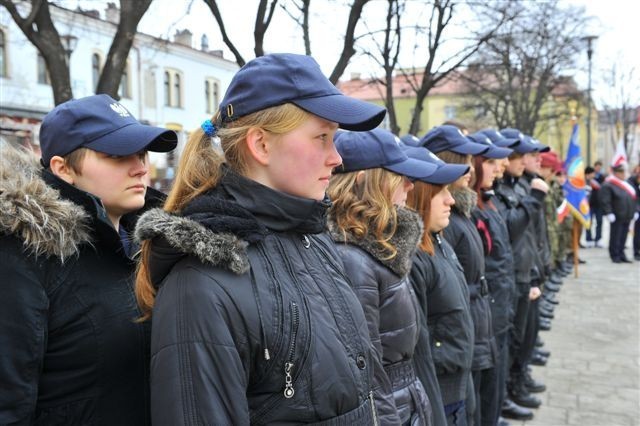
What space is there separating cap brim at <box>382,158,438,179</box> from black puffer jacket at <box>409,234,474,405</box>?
1.37 feet

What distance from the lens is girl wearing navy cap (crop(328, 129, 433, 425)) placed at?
7.74 ft

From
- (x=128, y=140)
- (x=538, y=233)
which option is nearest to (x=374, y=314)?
(x=128, y=140)

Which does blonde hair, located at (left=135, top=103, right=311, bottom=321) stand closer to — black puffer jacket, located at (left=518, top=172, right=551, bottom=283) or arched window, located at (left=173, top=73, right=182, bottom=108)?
black puffer jacket, located at (left=518, top=172, right=551, bottom=283)

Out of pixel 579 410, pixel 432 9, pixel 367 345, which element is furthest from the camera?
pixel 432 9

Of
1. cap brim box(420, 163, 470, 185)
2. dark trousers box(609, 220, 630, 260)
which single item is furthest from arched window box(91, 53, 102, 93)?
cap brim box(420, 163, 470, 185)

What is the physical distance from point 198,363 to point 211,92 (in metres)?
35.4

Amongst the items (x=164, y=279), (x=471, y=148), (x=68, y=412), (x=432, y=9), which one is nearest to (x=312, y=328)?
(x=164, y=279)

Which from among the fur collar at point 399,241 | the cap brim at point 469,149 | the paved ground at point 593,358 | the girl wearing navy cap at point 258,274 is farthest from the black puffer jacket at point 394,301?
the paved ground at point 593,358

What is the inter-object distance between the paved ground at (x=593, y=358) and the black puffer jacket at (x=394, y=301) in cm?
308

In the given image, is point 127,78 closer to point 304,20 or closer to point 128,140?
point 304,20

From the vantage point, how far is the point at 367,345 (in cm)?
171

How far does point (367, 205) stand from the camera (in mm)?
2650

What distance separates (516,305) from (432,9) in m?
6.14

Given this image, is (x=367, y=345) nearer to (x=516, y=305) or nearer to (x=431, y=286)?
(x=431, y=286)
